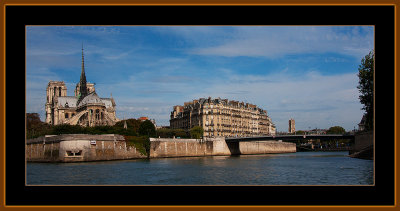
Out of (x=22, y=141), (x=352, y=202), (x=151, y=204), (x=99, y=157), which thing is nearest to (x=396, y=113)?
(x=352, y=202)

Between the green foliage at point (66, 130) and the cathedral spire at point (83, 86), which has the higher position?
the cathedral spire at point (83, 86)

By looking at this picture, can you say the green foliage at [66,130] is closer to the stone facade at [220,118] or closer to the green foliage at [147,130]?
the green foliage at [147,130]

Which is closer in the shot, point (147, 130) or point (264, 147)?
point (147, 130)

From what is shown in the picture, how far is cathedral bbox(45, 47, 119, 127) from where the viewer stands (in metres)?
69.2

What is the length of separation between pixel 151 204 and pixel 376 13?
5.92m

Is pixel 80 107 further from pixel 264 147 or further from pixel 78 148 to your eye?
pixel 78 148

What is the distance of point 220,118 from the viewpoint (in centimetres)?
7669

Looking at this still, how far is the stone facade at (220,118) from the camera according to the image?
75.8m

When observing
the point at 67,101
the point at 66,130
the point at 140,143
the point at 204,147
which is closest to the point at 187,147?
the point at 204,147

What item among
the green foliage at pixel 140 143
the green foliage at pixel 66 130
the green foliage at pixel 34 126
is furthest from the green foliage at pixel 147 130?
the green foliage at pixel 34 126

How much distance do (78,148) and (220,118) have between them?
40.2m

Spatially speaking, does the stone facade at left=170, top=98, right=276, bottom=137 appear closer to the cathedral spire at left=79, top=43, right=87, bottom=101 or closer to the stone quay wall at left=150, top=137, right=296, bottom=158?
the stone quay wall at left=150, top=137, right=296, bottom=158

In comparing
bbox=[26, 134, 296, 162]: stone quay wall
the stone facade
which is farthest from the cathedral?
bbox=[26, 134, 296, 162]: stone quay wall

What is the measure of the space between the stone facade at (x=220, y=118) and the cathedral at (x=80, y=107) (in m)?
13.8
